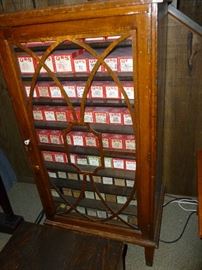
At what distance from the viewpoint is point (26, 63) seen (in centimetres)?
113

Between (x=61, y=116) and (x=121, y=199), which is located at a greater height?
(x=61, y=116)

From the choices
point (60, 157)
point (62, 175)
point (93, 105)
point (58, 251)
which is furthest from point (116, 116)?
point (58, 251)

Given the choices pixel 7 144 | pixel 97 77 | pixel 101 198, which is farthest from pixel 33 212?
pixel 97 77

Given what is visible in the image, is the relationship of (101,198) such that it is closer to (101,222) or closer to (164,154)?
(101,222)

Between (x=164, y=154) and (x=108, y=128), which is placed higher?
(x=108, y=128)

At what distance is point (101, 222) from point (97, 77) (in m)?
0.85

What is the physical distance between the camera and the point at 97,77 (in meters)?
1.07

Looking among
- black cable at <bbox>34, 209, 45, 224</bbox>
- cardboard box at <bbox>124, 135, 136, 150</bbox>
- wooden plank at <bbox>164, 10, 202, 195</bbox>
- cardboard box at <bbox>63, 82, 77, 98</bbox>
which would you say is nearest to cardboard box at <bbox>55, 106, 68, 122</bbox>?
cardboard box at <bbox>63, 82, 77, 98</bbox>

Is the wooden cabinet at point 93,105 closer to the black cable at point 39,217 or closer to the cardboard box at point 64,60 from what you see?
the cardboard box at point 64,60

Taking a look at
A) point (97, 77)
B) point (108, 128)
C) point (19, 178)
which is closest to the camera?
point (97, 77)

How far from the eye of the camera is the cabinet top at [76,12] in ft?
2.63

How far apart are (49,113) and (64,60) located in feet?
0.97

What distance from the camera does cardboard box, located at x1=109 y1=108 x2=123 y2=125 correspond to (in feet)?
3.85

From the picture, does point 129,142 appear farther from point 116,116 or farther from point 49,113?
point 49,113
